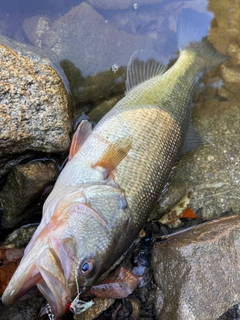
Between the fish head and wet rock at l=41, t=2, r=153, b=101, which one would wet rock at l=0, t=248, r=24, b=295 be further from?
wet rock at l=41, t=2, r=153, b=101

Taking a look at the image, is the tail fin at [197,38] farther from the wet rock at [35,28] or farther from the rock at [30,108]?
the rock at [30,108]

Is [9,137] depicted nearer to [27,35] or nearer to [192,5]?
[27,35]

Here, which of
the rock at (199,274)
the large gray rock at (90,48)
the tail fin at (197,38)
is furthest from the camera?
the tail fin at (197,38)

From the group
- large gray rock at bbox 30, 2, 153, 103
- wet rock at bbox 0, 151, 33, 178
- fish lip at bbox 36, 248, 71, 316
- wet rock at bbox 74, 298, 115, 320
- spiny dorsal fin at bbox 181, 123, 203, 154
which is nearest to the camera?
fish lip at bbox 36, 248, 71, 316

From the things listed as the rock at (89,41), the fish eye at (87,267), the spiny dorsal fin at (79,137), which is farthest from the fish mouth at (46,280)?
the rock at (89,41)

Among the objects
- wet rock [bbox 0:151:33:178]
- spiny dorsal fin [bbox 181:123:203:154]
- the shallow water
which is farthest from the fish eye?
the shallow water

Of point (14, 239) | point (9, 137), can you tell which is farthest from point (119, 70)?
point (14, 239)

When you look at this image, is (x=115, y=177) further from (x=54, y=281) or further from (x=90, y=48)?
(x=90, y=48)
